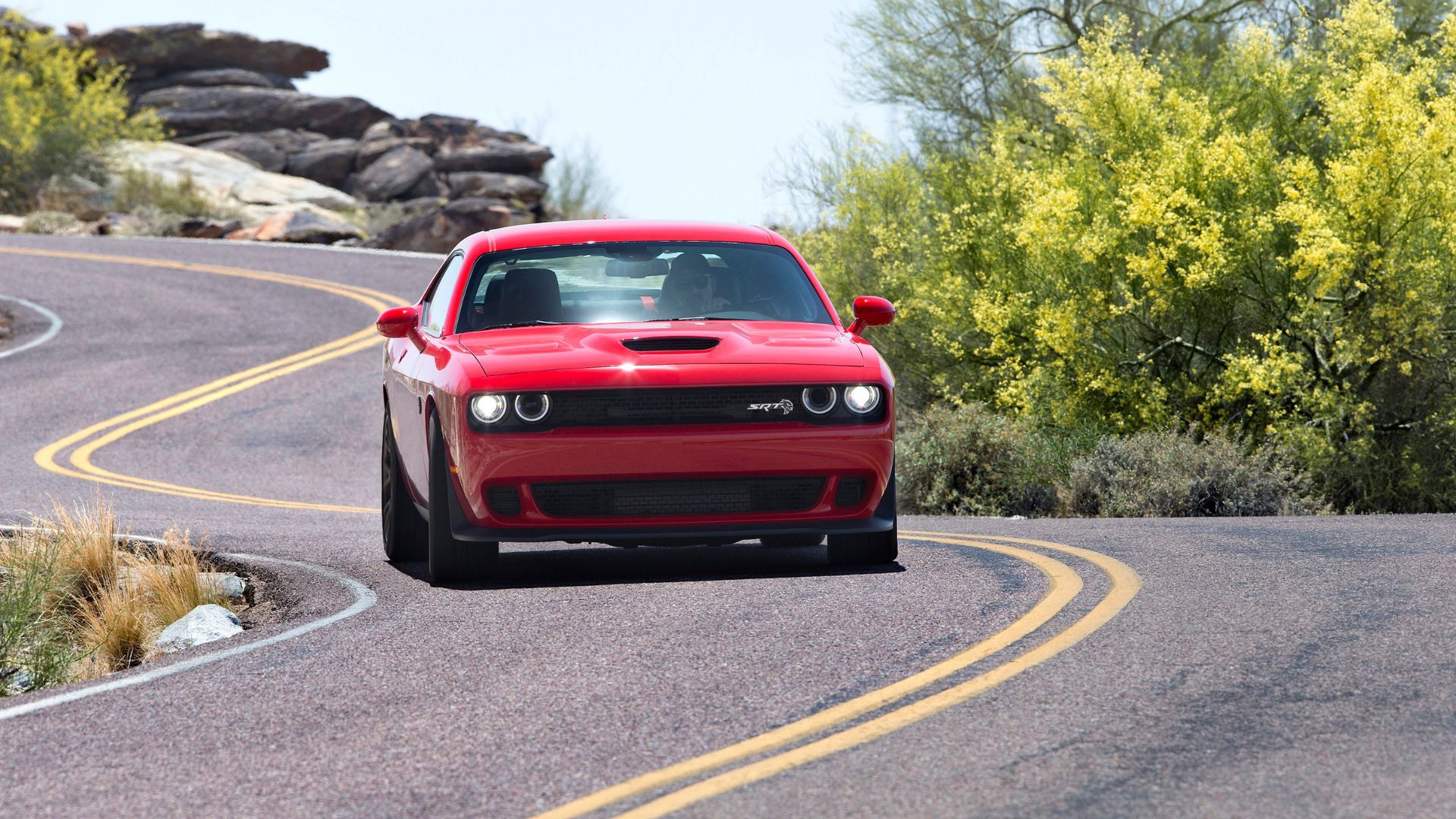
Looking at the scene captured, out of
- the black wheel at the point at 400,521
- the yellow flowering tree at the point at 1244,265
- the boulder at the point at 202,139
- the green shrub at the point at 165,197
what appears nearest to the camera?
the black wheel at the point at 400,521

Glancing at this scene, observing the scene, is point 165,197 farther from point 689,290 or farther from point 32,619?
point 689,290

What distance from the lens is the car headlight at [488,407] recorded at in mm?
7285

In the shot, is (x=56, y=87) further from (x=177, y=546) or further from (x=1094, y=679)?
(x=1094, y=679)

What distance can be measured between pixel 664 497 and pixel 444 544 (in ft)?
3.53

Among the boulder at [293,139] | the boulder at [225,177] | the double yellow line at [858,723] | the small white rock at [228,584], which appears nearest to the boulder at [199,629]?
the small white rock at [228,584]

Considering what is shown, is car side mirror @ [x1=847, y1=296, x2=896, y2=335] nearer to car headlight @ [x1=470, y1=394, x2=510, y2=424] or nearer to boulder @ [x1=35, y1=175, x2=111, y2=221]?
car headlight @ [x1=470, y1=394, x2=510, y2=424]

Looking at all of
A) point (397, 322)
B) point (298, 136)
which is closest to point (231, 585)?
point (397, 322)

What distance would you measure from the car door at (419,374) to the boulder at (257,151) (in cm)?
4507

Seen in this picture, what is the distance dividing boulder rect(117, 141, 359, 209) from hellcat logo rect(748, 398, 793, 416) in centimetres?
4037

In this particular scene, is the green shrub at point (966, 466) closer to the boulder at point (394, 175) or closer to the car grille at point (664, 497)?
the car grille at point (664, 497)

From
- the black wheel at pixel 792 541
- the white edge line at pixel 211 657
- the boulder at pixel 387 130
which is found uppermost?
the boulder at pixel 387 130

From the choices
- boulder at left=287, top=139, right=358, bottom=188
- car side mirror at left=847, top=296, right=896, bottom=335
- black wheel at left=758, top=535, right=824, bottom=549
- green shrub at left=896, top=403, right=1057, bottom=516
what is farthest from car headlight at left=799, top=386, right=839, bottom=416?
boulder at left=287, top=139, right=358, bottom=188

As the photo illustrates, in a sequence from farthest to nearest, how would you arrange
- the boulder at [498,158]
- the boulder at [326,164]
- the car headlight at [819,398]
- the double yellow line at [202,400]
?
the boulder at [326,164]
the boulder at [498,158]
the double yellow line at [202,400]
the car headlight at [819,398]

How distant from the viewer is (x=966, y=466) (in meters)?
16.0
